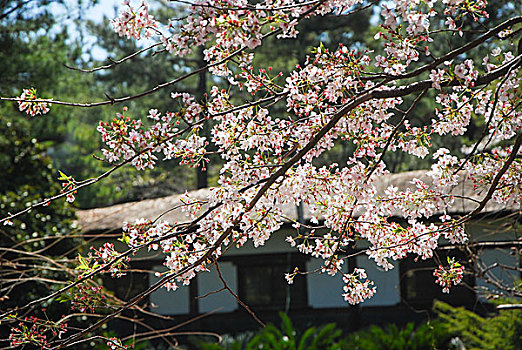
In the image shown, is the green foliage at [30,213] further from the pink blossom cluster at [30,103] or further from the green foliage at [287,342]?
the pink blossom cluster at [30,103]

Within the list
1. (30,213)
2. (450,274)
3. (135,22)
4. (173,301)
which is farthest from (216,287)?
(135,22)

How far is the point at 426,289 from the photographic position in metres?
8.33

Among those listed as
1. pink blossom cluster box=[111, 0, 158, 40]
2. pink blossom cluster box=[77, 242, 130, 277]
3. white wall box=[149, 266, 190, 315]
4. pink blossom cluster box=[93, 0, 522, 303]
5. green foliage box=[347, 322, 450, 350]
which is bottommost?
green foliage box=[347, 322, 450, 350]

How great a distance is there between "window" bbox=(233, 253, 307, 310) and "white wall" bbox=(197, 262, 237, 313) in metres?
0.11

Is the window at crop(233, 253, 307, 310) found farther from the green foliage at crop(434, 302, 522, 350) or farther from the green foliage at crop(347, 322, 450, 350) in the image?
the green foliage at crop(434, 302, 522, 350)

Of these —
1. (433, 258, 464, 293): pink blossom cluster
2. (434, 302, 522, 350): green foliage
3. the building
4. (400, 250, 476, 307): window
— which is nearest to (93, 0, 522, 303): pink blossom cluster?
(433, 258, 464, 293): pink blossom cluster

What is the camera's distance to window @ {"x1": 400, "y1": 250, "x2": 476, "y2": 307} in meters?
8.10

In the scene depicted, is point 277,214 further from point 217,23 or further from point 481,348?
point 481,348

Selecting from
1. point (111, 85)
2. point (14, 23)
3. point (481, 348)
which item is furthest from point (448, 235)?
point (111, 85)

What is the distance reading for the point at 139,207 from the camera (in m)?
8.95

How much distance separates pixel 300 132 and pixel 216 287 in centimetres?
621

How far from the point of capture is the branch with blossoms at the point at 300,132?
2.07 meters

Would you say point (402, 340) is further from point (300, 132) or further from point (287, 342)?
point (300, 132)

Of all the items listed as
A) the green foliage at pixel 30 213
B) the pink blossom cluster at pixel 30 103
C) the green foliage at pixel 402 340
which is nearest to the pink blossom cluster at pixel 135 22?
the pink blossom cluster at pixel 30 103
